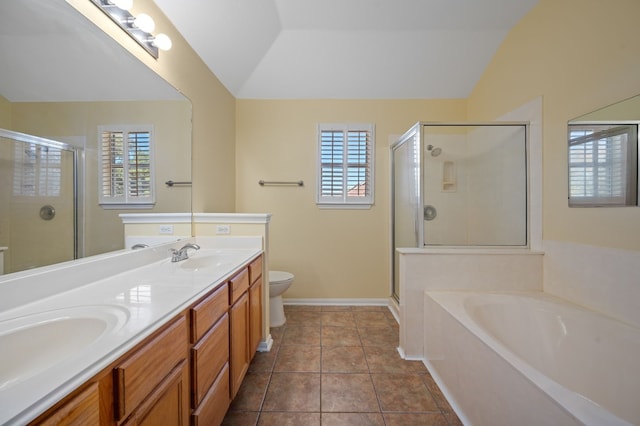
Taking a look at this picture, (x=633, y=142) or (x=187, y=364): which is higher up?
(x=633, y=142)

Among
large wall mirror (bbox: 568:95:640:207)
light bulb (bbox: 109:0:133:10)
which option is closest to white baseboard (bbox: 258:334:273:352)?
light bulb (bbox: 109:0:133:10)

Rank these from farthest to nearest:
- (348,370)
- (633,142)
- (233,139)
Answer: (233,139), (348,370), (633,142)

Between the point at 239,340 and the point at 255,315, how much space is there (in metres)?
0.31

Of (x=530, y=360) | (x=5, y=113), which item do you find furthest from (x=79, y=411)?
(x=530, y=360)

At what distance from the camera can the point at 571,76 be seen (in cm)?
168

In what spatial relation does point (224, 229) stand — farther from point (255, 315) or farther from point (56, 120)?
point (56, 120)

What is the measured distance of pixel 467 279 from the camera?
1.94m

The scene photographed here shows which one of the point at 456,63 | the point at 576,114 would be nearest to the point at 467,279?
the point at 576,114

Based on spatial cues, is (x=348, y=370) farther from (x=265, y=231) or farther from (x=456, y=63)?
(x=456, y=63)

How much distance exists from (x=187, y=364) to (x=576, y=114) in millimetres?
2545

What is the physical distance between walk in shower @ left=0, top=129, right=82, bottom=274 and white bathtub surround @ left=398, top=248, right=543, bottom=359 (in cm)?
195

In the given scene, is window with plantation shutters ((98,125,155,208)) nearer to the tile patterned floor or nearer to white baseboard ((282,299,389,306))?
the tile patterned floor

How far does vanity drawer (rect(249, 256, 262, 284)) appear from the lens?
1712 mm

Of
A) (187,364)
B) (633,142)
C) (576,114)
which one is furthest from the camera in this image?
(576,114)
